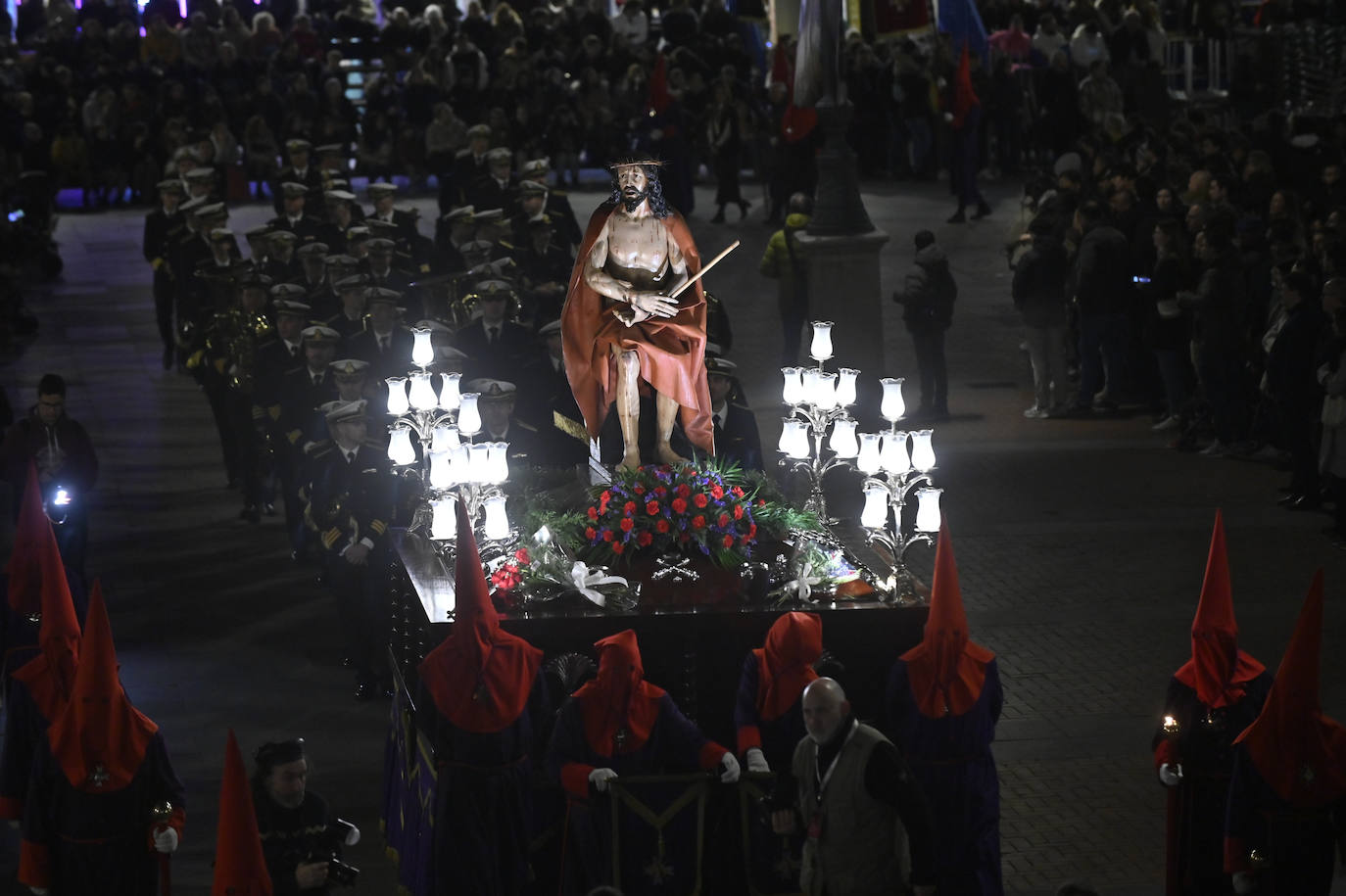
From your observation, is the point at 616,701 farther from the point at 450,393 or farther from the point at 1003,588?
the point at 1003,588

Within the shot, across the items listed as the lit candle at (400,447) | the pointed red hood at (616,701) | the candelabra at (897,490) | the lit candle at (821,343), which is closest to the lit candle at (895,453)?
the candelabra at (897,490)

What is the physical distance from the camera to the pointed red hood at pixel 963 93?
1147 inches

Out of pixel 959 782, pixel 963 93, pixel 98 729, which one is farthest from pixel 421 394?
pixel 963 93

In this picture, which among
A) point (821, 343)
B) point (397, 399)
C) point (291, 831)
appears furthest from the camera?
point (397, 399)

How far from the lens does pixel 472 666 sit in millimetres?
9586

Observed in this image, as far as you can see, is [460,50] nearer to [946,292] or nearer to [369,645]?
[946,292]

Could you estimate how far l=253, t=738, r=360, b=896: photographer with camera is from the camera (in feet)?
28.1

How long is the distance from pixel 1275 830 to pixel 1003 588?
628cm

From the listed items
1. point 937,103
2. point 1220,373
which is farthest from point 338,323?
point 937,103

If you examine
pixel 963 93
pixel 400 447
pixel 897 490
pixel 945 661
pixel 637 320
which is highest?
pixel 963 93

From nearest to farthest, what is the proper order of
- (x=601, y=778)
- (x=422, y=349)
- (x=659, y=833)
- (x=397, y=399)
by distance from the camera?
(x=601, y=778) < (x=659, y=833) < (x=397, y=399) < (x=422, y=349)

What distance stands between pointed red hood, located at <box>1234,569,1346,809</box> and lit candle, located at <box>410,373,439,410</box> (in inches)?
224

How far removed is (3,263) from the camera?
25.6 meters

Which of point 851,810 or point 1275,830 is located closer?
point 851,810
